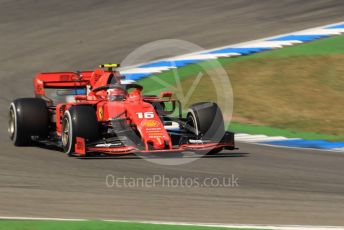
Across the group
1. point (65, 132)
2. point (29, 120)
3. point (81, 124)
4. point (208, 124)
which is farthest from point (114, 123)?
point (29, 120)

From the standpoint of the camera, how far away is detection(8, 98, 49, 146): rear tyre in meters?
13.7

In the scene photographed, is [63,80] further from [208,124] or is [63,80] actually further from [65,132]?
[208,124]

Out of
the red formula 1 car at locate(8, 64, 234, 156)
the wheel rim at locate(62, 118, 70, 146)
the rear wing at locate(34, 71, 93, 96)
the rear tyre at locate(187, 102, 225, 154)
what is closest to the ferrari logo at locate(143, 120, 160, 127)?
the red formula 1 car at locate(8, 64, 234, 156)

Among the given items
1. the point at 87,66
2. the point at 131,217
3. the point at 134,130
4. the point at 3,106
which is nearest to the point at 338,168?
the point at 134,130

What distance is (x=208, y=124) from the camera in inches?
521

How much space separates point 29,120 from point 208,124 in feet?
8.78

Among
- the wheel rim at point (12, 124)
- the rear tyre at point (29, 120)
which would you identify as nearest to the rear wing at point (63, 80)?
the wheel rim at point (12, 124)

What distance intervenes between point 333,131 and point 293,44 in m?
7.61

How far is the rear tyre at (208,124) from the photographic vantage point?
518 inches

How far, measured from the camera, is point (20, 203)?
29.5 ft

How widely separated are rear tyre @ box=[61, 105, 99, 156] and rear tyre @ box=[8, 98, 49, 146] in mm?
1171

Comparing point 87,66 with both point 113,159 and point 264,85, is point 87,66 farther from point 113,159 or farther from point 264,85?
point 113,159

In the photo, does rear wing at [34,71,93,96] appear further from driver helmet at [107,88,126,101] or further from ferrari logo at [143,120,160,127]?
ferrari logo at [143,120,160,127]

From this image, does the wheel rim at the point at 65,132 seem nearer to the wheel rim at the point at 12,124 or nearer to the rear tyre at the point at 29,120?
the rear tyre at the point at 29,120
